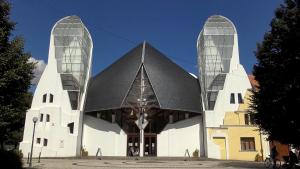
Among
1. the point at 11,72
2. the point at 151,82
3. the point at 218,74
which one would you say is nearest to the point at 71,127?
the point at 151,82

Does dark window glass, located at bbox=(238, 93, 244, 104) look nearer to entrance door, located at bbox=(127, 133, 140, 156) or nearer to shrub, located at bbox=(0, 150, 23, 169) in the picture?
entrance door, located at bbox=(127, 133, 140, 156)

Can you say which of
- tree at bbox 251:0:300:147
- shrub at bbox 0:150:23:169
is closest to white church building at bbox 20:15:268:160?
tree at bbox 251:0:300:147

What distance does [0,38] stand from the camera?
14156mm

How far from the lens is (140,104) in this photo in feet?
134

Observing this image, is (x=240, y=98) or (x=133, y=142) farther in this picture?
(x=240, y=98)

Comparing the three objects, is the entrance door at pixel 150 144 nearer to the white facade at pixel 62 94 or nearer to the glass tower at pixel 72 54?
the white facade at pixel 62 94

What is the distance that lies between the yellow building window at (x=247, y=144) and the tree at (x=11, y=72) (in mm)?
32726

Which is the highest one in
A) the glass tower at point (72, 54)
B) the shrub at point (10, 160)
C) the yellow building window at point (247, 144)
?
the glass tower at point (72, 54)

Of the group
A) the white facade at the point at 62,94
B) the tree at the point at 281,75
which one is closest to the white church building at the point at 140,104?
the white facade at the point at 62,94

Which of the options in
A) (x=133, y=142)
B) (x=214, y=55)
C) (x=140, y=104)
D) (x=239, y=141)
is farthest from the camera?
(x=214, y=55)

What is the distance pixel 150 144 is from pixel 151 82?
29.2ft

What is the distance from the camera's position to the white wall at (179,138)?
143ft

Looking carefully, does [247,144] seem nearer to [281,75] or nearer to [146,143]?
[146,143]

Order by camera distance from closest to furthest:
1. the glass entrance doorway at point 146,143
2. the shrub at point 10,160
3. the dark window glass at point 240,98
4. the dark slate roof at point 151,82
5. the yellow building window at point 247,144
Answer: the shrub at point 10,160
the yellow building window at point 247,144
the dark slate roof at point 151,82
the glass entrance doorway at point 146,143
the dark window glass at point 240,98
